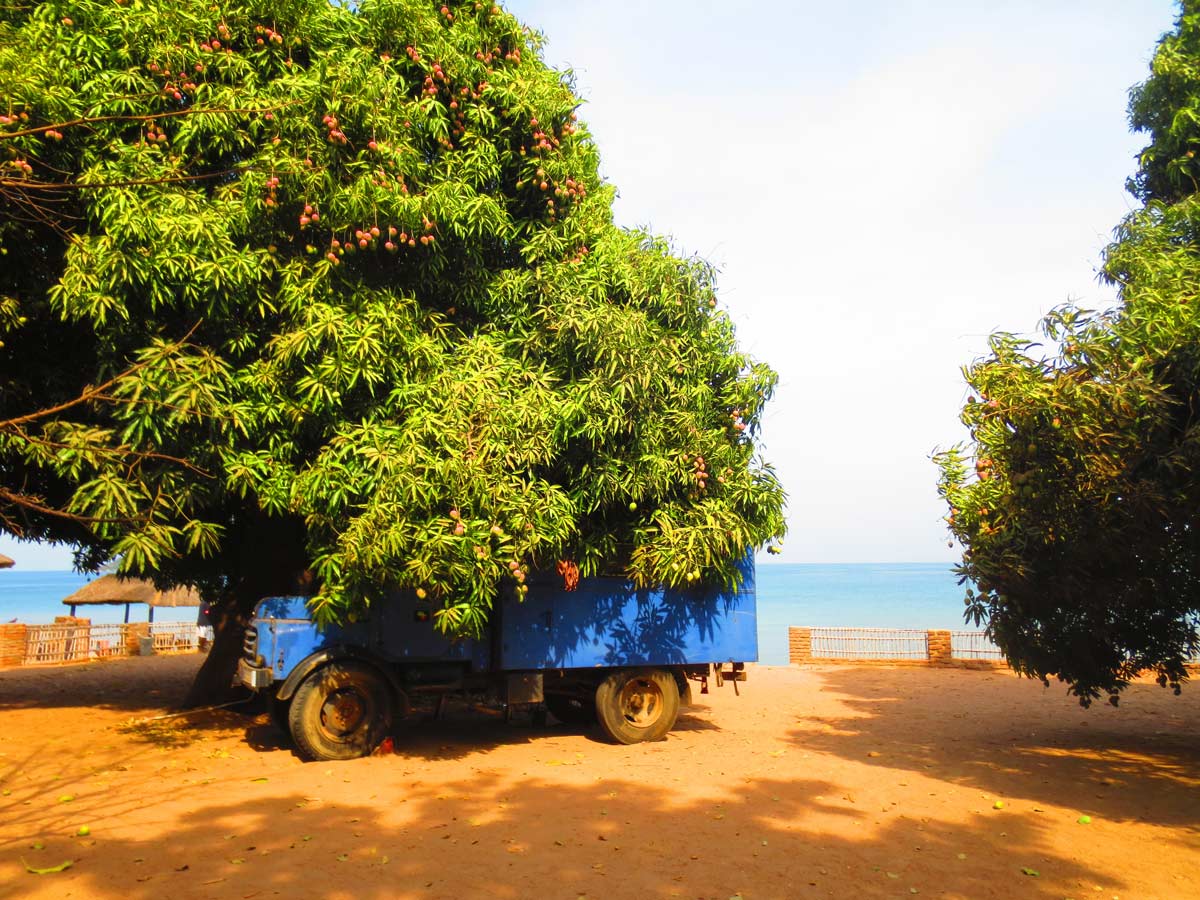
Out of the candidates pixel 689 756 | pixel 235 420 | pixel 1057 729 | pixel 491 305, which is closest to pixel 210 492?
pixel 235 420

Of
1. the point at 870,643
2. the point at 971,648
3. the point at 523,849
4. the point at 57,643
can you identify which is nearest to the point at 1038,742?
the point at 523,849

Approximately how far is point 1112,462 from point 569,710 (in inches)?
311

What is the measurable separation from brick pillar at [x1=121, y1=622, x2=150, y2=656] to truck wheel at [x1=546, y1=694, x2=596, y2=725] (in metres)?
16.4

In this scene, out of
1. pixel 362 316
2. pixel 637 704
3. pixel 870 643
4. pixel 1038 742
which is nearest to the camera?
pixel 362 316

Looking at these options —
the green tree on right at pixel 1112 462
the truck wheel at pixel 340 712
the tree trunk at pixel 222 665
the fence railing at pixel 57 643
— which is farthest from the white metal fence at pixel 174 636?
the green tree on right at pixel 1112 462

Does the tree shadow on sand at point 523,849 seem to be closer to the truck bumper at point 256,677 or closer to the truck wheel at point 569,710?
the truck bumper at point 256,677

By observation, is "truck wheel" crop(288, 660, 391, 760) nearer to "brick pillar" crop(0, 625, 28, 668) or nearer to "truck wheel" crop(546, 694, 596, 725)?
"truck wheel" crop(546, 694, 596, 725)

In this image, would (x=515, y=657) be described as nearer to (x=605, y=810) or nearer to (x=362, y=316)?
(x=605, y=810)

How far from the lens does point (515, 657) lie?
10.4 metres

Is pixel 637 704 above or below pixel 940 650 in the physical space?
below

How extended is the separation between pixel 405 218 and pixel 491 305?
1700 millimetres

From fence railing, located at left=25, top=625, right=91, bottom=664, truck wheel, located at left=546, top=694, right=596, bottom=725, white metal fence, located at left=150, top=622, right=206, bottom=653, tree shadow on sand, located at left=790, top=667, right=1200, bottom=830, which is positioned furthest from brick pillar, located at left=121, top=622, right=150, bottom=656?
tree shadow on sand, located at left=790, top=667, right=1200, bottom=830

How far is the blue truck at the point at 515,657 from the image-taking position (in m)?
9.62

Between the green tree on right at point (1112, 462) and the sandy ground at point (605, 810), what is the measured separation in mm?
1552
